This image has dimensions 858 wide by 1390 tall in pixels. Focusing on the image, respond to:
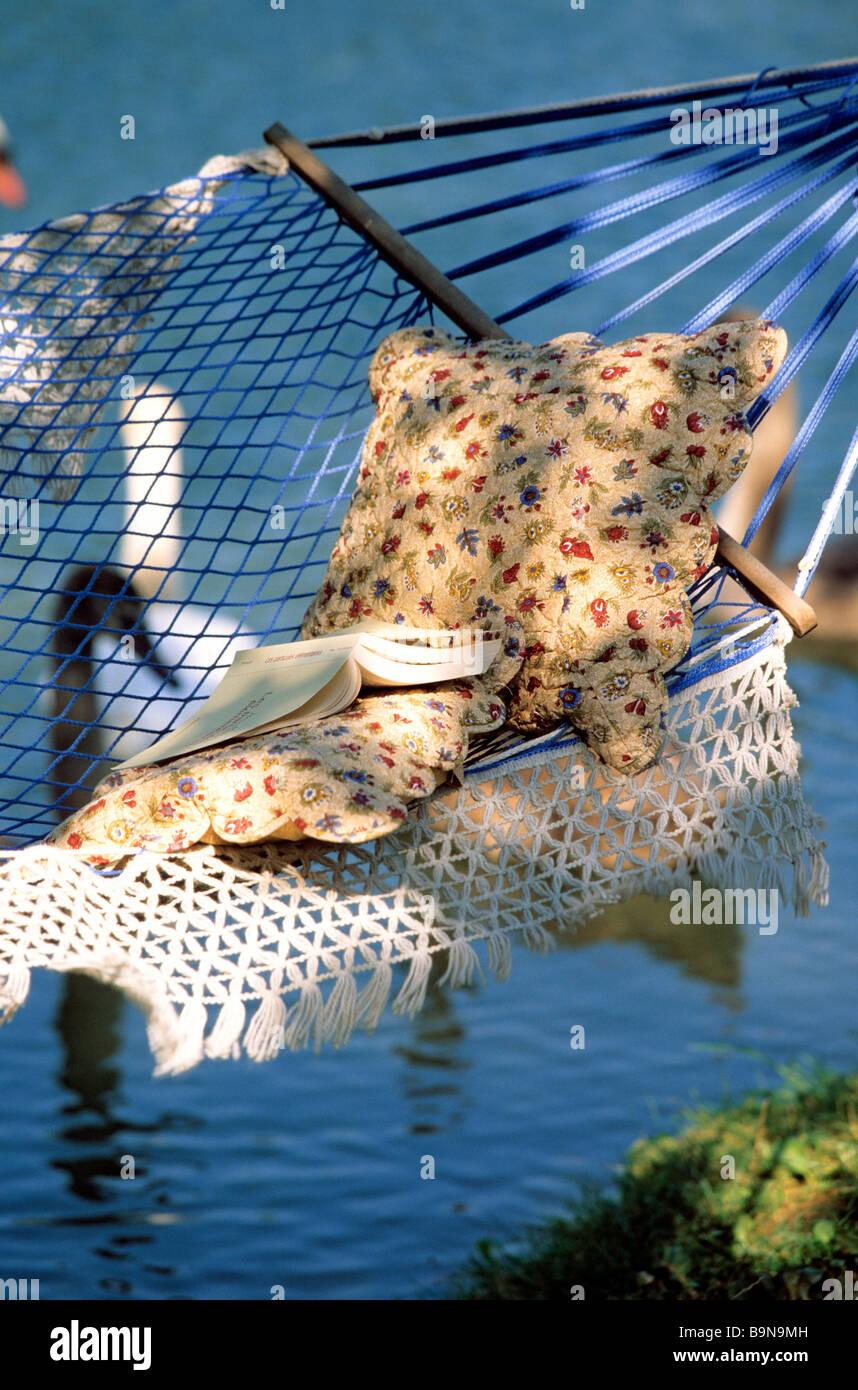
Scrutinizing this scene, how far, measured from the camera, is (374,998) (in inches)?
59.7

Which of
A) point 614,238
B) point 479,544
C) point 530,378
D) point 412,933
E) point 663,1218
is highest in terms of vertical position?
point 614,238

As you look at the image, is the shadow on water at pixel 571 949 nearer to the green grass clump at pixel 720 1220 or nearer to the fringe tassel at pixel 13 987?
the green grass clump at pixel 720 1220

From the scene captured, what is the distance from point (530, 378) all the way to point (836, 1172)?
1.20 meters

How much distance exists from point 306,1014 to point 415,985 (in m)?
0.12

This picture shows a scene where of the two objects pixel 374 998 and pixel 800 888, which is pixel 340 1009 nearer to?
pixel 374 998

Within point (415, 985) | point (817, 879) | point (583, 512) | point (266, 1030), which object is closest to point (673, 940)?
point (817, 879)

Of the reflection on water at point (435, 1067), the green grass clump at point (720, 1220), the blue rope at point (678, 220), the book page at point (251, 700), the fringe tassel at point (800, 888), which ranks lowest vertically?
the green grass clump at point (720, 1220)

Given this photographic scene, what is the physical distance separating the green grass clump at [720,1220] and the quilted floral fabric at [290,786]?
0.86 meters

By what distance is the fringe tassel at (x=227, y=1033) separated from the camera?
1450 millimetres

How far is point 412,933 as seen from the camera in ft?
5.10

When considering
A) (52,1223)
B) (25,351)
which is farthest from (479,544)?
(52,1223)

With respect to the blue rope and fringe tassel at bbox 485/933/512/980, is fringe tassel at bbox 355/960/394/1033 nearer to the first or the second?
fringe tassel at bbox 485/933/512/980

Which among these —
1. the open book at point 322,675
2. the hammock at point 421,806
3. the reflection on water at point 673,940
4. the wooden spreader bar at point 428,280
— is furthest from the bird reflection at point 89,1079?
the wooden spreader bar at point 428,280
